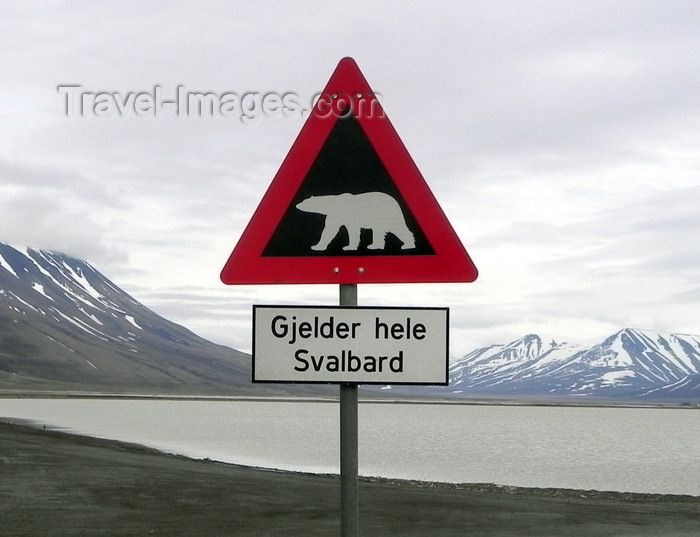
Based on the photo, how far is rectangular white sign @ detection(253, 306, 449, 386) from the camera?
14.6ft

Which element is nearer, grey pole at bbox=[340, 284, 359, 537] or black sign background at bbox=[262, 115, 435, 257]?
grey pole at bbox=[340, 284, 359, 537]

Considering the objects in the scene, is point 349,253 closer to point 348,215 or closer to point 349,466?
point 348,215

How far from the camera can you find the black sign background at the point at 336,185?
15.0 ft

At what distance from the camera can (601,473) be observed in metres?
56.7

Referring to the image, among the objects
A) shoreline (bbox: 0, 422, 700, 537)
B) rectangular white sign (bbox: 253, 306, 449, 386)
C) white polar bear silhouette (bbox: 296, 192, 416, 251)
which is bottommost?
shoreline (bbox: 0, 422, 700, 537)

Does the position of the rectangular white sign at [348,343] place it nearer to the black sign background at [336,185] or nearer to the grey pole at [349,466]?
the grey pole at [349,466]

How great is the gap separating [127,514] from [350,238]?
15.9 metres

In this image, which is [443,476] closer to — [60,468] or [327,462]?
[327,462]

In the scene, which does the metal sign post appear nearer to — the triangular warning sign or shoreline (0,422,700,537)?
the triangular warning sign

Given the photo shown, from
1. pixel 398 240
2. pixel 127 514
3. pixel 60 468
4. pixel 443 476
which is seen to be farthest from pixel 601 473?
pixel 398 240

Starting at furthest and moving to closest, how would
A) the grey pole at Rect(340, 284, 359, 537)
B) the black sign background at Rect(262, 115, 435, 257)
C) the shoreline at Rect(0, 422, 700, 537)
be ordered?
the shoreline at Rect(0, 422, 700, 537) < the black sign background at Rect(262, 115, 435, 257) < the grey pole at Rect(340, 284, 359, 537)

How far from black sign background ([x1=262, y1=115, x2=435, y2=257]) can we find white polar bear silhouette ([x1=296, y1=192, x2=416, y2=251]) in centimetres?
2

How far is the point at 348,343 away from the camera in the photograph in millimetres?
4496

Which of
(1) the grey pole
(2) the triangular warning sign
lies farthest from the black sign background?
(1) the grey pole
